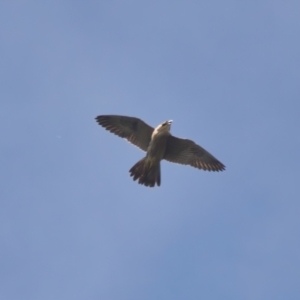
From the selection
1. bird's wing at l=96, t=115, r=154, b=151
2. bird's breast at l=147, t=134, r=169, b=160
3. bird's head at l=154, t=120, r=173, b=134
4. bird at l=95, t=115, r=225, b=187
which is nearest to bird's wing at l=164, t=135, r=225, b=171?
bird at l=95, t=115, r=225, b=187

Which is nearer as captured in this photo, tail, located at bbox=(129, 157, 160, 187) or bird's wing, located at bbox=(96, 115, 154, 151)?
tail, located at bbox=(129, 157, 160, 187)

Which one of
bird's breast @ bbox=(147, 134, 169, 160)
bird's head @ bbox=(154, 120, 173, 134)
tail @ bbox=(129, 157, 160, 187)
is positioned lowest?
tail @ bbox=(129, 157, 160, 187)

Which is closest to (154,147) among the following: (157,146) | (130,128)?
(157,146)

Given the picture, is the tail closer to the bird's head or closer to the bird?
the bird

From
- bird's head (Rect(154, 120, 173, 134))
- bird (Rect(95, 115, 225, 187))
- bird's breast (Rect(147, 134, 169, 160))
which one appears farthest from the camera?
bird (Rect(95, 115, 225, 187))

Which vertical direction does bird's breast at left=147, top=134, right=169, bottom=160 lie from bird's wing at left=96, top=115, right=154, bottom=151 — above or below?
below

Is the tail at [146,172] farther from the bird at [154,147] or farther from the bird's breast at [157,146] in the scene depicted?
the bird's breast at [157,146]

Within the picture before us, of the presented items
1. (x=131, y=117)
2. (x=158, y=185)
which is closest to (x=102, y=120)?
(x=131, y=117)
